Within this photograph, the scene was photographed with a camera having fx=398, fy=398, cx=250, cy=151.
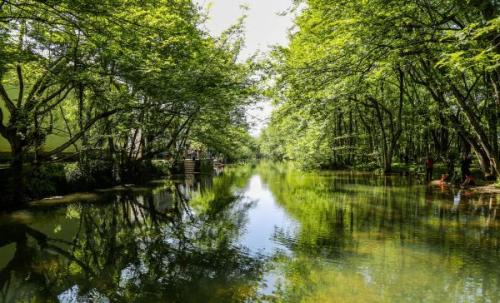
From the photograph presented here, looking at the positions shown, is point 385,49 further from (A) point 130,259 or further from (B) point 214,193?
(B) point 214,193

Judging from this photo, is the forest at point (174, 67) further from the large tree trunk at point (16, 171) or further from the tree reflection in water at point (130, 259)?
the tree reflection in water at point (130, 259)

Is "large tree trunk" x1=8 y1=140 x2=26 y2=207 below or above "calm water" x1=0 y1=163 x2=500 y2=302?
above

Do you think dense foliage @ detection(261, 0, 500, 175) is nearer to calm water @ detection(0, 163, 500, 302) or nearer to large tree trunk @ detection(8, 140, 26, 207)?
calm water @ detection(0, 163, 500, 302)

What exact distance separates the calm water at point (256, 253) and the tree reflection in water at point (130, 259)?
23mm

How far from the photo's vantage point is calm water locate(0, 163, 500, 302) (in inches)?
235

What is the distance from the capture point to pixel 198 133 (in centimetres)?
3030

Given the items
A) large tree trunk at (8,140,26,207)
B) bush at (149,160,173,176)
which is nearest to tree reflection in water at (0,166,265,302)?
large tree trunk at (8,140,26,207)

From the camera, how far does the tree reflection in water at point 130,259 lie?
19.8 ft

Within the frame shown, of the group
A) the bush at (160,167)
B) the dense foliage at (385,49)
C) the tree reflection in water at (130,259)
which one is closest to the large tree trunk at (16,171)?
the tree reflection in water at (130,259)

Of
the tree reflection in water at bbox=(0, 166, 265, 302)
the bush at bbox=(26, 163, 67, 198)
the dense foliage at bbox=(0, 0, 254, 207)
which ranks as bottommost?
the tree reflection in water at bbox=(0, 166, 265, 302)

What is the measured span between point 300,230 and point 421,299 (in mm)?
4858

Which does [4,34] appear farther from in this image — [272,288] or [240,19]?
[240,19]

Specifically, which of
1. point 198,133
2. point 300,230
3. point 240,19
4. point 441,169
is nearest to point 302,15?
point 240,19

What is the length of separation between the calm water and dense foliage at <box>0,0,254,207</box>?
446cm
